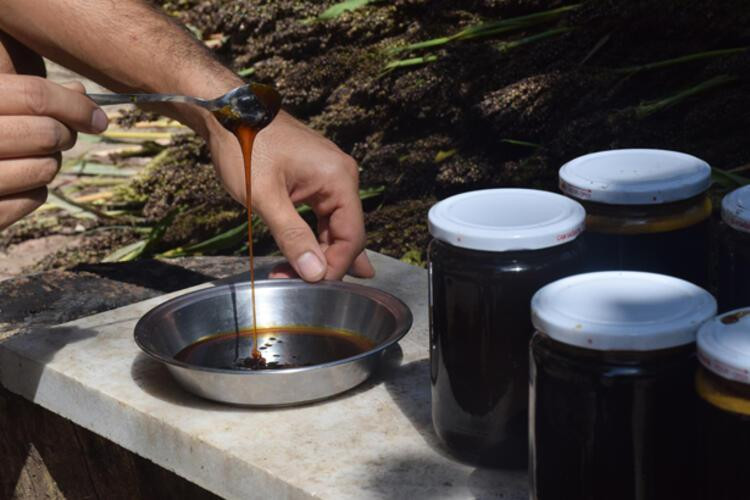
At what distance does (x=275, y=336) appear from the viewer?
2.08m

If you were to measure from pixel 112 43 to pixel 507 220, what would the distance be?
1.26 meters

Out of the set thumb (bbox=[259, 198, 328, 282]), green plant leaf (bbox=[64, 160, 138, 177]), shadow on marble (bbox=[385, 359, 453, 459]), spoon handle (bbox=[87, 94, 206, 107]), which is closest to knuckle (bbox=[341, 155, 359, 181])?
thumb (bbox=[259, 198, 328, 282])

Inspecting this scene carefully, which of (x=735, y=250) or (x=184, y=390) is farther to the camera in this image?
(x=184, y=390)

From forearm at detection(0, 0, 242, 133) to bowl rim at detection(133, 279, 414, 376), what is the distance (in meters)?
0.41

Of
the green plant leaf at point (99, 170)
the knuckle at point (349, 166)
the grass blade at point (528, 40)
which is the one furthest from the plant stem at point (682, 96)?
the green plant leaf at point (99, 170)

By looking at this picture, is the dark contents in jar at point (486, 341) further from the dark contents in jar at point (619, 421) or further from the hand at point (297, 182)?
the hand at point (297, 182)

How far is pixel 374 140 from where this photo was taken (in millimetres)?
3119

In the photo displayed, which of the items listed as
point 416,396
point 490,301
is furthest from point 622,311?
point 416,396

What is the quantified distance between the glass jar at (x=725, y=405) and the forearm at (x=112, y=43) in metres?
1.42

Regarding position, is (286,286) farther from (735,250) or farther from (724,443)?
(724,443)

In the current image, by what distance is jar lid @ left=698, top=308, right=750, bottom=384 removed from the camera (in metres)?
1.08

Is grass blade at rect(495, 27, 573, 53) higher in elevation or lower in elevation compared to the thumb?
higher

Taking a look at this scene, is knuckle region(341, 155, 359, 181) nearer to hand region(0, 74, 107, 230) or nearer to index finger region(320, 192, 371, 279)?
index finger region(320, 192, 371, 279)

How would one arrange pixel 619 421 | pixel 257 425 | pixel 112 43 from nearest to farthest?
1. pixel 619 421
2. pixel 257 425
3. pixel 112 43
